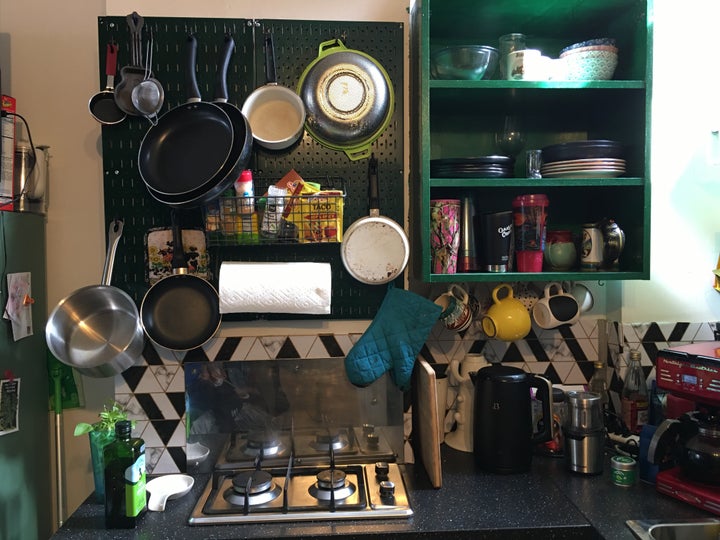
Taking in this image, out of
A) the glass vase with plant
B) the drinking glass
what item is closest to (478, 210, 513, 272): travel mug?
the drinking glass

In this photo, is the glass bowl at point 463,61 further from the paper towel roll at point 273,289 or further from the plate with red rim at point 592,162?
the paper towel roll at point 273,289

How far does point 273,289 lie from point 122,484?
0.67 meters

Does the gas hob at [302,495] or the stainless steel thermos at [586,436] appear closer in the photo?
the gas hob at [302,495]

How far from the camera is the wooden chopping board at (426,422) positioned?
1.59 m

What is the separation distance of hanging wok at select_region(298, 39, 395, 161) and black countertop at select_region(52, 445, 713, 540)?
115 centimetres

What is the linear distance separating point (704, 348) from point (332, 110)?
1.34 meters

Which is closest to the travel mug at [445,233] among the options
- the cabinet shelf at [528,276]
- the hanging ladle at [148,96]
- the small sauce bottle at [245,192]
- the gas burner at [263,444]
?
the cabinet shelf at [528,276]

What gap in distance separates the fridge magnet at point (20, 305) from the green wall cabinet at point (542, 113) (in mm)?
1236

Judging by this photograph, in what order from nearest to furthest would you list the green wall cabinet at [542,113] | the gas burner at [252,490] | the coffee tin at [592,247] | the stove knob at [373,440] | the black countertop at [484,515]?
the black countertop at [484,515], the gas burner at [252,490], the green wall cabinet at [542,113], the coffee tin at [592,247], the stove knob at [373,440]

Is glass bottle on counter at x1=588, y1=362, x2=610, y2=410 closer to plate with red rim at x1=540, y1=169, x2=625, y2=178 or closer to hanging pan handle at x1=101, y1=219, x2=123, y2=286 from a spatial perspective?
plate with red rim at x1=540, y1=169, x2=625, y2=178

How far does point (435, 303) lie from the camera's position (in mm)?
1848

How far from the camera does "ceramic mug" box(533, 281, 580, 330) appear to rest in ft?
6.02

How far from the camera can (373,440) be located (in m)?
1.87

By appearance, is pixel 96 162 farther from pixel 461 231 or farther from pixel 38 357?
pixel 461 231
